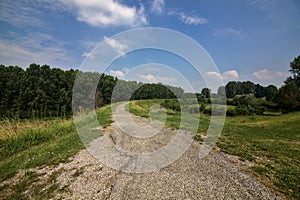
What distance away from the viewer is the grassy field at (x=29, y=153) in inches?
231

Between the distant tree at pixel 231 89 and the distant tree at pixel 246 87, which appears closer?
the distant tree at pixel 231 89

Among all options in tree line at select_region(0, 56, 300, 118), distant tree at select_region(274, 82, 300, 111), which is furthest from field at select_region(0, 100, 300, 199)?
distant tree at select_region(274, 82, 300, 111)

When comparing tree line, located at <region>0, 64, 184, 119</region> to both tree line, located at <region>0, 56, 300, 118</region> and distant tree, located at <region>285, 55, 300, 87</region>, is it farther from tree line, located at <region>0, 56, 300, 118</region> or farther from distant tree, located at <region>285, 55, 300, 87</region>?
distant tree, located at <region>285, 55, 300, 87</region>

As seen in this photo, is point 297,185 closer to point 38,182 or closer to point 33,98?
point 38,182

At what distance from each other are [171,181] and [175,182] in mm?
134

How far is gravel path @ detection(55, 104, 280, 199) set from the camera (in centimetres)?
512

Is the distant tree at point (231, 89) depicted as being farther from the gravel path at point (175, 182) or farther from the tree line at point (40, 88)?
the gravel path at point (175, 182)

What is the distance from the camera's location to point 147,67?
12.3m

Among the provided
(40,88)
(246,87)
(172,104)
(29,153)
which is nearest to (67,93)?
(40,88)

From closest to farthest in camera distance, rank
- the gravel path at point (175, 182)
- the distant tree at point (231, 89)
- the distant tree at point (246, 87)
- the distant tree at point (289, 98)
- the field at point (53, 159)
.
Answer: the gravel path at point (175, 182), the field at point (53, 159), the distant tree at point (289, 98), the distant tree at point (231, 89), the distant tree at point (246, 87)

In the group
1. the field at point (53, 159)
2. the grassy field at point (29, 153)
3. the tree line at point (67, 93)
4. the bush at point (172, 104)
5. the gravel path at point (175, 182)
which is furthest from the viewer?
the tree line at point (67, 93)

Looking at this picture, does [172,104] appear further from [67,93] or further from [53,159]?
[67,93]

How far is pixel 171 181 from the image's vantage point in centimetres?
580

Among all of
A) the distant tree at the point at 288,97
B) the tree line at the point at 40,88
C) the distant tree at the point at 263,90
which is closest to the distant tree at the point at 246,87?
the distant tree at the point at 263,90
